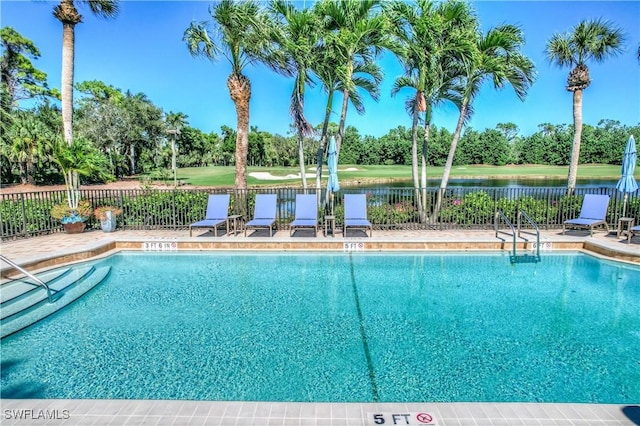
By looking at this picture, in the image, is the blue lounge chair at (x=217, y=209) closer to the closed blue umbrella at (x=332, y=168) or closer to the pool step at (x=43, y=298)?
the closed blue umbrella at (x=332, y=168)

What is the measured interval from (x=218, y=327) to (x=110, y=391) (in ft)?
4.84

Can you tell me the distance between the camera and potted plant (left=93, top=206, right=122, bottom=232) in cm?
943

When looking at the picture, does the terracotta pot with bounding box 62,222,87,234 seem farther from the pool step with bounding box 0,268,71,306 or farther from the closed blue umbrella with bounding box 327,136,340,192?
the closed blue umbrella with bounding box 327,136,340,192

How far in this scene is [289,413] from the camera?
2.67m

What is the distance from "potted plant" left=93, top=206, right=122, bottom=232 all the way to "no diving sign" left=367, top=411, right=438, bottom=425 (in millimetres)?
9146

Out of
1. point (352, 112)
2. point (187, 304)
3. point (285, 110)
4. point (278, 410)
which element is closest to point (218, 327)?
point (187, 304)

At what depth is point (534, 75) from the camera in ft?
33.1

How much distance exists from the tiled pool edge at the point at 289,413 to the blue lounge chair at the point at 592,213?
23.7 feet

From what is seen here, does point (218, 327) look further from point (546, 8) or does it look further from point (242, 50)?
point (546, 8)

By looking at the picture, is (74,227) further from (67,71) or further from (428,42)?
(428,42)

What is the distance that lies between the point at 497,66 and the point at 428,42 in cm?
191

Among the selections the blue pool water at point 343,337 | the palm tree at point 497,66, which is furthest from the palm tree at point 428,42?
the blue pool water at point 343,337

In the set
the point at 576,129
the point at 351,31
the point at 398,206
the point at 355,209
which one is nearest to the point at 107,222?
the point at 355,209

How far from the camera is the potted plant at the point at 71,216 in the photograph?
30.1ft
